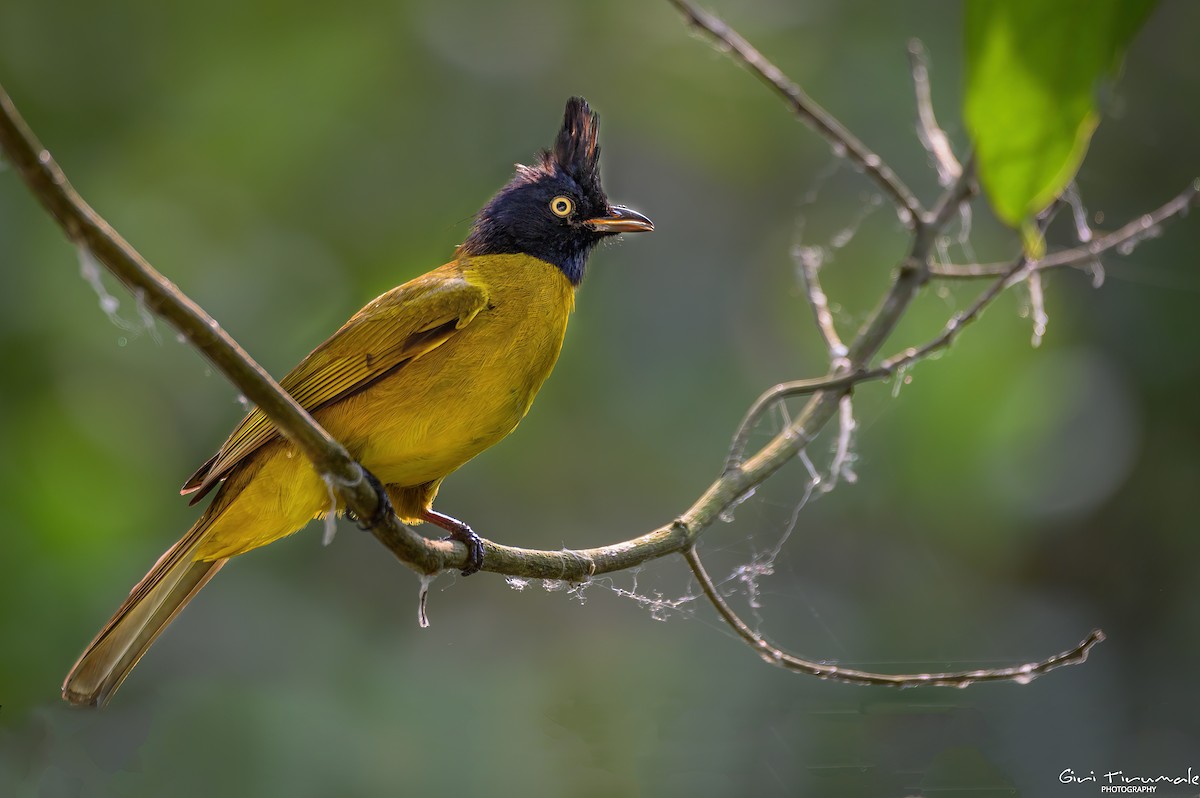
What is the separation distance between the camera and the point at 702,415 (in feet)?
19.0

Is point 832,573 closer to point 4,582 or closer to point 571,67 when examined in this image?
point 571,67

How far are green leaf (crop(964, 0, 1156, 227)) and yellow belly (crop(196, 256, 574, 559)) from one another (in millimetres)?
2169

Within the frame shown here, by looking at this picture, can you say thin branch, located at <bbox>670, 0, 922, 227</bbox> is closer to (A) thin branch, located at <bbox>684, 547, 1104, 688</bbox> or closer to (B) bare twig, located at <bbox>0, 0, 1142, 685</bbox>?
(B) bare twig, located at <bbox>0, 0, 1142, 685</bbox>

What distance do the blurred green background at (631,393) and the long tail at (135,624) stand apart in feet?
4.59

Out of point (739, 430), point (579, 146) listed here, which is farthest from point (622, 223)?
point (739, 430)

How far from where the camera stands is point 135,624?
9.96ft

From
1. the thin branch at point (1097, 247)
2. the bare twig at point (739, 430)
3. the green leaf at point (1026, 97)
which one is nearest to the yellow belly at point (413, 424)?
the bare twig at point (739, 430)

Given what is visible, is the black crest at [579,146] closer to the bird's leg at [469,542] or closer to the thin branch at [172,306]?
the bird's leg at [469,542]

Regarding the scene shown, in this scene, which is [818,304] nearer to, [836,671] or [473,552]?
[836,671]

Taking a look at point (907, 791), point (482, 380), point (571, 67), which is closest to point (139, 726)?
point (482, 380)

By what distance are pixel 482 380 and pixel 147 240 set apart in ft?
10.5

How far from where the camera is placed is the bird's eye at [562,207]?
3.78 meters

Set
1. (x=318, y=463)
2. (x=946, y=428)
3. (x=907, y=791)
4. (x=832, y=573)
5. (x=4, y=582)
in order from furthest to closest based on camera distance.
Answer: (x=832, y=573)
(x=946, y=428)
(x=4, y=582)
(x=907, y=791)
(x=318, y=463)

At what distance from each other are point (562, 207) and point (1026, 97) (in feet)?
9.62
